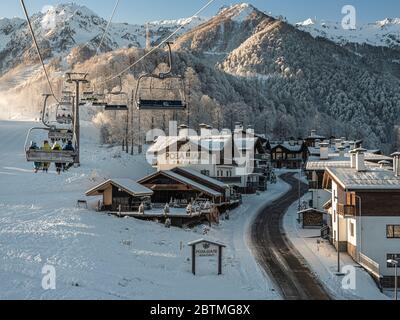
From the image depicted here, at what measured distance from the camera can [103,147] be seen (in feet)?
292

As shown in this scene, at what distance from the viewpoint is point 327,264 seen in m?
34.5

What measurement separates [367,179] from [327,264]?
7.10 metres

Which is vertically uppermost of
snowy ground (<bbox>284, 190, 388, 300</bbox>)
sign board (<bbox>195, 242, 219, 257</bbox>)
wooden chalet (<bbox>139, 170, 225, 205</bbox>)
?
wooden chalet (<bbox>139, 170, 225, 205</bbox>)

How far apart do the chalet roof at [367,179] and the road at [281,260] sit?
6.10m

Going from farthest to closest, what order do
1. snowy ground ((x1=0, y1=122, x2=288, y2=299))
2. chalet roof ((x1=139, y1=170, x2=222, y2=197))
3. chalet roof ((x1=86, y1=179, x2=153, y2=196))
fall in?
chalet roof ((x1=139, y1=170, x2=222, y2=197)), chalet roof ((x1=86, y1=179, x2=153, y2=196)), snowy ground ((x1=0, y1=122, x2=288, y2=299))

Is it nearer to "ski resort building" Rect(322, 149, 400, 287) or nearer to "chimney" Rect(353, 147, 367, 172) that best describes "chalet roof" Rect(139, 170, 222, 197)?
"chimney" Rect(353, 147, 367, 172)

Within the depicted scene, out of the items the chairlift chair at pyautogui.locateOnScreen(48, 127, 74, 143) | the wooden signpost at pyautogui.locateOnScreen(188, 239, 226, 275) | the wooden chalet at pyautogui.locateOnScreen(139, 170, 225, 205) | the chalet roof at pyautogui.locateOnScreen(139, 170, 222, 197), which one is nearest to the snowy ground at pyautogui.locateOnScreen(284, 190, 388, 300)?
the wooden signpost at pyautogui.locateOnScreen(188, 239, 226, 275)

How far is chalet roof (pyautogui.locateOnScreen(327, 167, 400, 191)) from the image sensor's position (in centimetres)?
3612

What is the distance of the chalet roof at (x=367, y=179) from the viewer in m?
36.1

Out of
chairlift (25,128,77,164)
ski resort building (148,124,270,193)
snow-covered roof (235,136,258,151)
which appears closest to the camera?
chairlift (25,128,77,164)

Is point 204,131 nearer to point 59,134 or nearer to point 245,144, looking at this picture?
point 245,144

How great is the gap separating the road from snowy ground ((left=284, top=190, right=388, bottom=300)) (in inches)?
22.6

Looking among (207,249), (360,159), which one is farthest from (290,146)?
(207,249)
